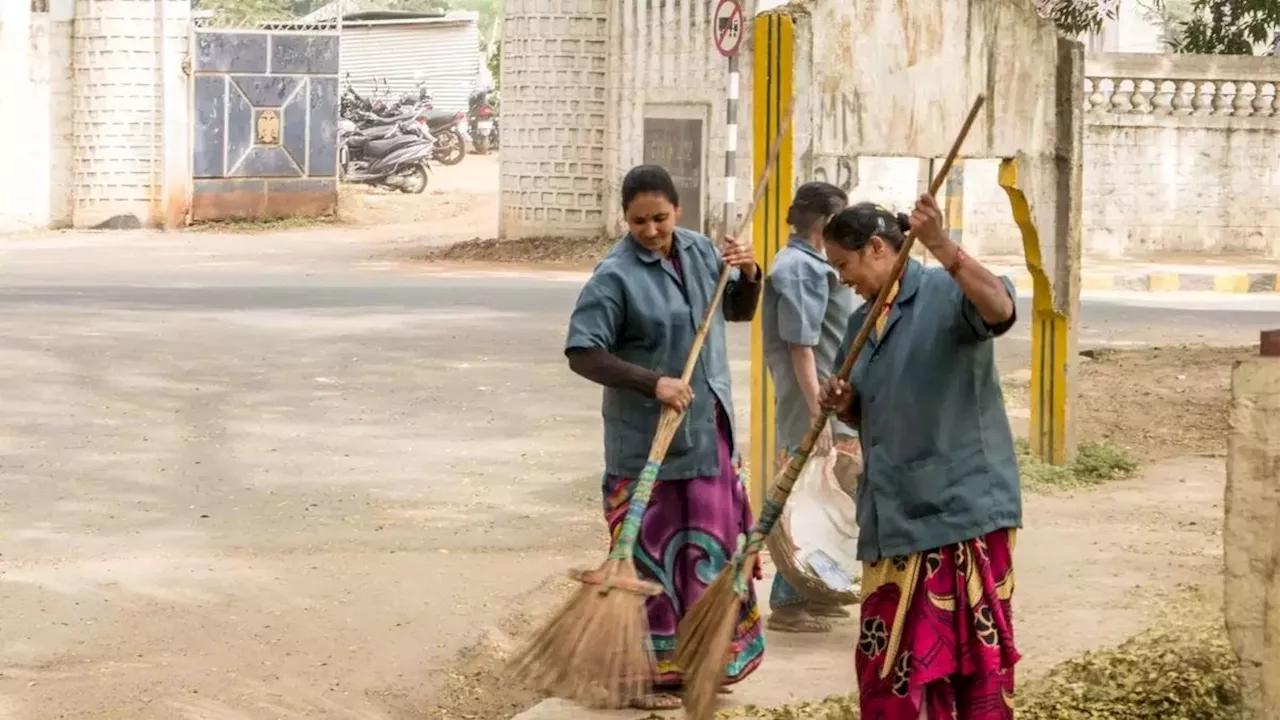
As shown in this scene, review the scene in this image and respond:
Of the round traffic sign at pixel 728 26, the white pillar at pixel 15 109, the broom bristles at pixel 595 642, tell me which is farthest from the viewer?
the white pillar at pixel 15 109

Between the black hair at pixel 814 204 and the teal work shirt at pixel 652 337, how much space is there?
102 centimetres

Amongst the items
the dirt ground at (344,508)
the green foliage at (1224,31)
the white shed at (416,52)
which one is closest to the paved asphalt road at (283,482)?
the dirt ground at (344,508)

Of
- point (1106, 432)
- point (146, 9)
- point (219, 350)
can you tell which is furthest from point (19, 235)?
point (1106, 432)

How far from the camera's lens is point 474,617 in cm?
645

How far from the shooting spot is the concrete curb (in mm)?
18297

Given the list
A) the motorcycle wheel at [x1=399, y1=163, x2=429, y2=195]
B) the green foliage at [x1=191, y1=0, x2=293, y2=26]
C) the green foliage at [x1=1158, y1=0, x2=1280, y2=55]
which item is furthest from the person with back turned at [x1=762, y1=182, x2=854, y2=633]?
the green foliage at [x1=191, y1=0, x2=293, y2=26]

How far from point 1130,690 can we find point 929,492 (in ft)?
5.06

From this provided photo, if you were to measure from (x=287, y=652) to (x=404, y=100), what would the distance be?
30.0 m

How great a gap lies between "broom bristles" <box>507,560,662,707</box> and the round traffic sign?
31.7 ft

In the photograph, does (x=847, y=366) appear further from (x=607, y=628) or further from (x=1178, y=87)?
(x=1178, y=87)

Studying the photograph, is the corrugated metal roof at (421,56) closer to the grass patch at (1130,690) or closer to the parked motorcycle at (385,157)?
the parked motorcycle at (385,157)

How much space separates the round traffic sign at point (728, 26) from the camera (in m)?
14.5

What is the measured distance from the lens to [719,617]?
15.4 ft

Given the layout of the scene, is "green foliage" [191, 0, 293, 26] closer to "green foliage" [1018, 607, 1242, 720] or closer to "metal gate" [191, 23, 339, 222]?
"metal gate" [191, 23, 339, 222]
